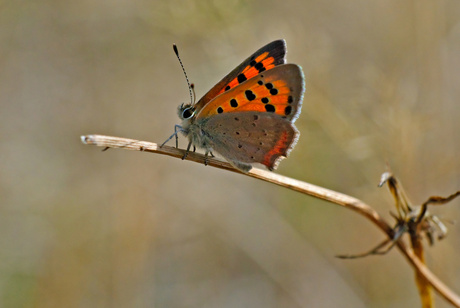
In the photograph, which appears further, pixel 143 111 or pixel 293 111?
pixel 143 111

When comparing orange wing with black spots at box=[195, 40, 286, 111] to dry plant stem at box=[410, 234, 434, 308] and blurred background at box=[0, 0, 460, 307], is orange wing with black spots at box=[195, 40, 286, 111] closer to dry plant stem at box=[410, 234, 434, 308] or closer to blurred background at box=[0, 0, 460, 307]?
blurred background at box=[0, 0, 460, 307]

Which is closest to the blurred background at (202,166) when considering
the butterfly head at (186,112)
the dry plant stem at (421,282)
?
the butterfly head at (186,112)

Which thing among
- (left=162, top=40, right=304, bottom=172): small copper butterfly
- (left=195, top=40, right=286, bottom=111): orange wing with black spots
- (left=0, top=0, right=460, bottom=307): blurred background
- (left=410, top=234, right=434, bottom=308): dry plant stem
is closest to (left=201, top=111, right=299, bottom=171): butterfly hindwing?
(left=162, top=40, right=304, bottom=172): small copper butterfly

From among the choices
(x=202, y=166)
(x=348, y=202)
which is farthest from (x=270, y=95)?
(x=202, y=166)

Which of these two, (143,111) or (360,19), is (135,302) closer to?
(143,111)

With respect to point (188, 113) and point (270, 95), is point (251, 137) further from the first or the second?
point (188, 113)

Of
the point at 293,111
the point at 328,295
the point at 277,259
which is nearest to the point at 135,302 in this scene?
the point at 277,259
